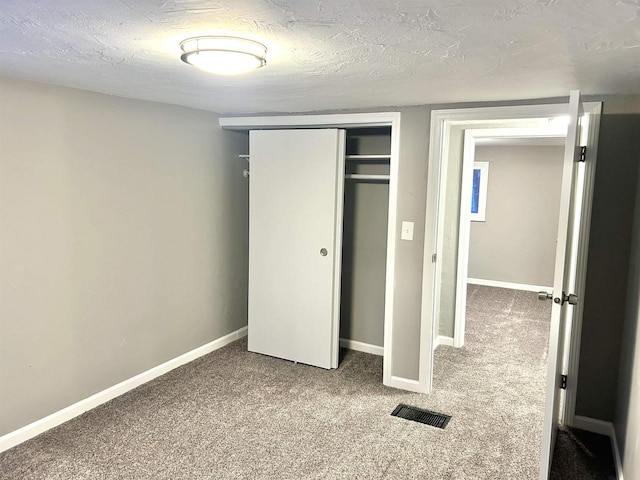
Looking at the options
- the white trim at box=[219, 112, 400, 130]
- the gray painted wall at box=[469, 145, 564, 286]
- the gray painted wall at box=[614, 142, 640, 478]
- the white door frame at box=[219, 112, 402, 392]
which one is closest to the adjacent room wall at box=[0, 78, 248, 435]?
the white trim at box=[219, 112, 400, 130]

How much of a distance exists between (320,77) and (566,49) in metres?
1.02

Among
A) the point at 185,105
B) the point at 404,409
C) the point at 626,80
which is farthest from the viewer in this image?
the point at 185,105

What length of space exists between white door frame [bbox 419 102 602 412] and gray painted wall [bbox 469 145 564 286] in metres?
3.66

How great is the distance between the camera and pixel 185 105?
3371 mm

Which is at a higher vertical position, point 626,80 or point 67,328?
point 626,80

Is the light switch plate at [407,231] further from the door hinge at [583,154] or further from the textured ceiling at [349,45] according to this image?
the door hinge at [583,154]

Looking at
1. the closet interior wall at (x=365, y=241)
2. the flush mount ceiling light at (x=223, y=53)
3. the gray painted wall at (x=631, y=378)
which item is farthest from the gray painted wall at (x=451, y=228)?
the flush mount ceiling light at (x=223, y=53)

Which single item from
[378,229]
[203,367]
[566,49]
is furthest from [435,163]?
[203,367]

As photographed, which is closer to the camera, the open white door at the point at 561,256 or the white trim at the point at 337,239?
the open white door at the point at 561,256

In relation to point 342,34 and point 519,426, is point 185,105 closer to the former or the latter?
point 342,34

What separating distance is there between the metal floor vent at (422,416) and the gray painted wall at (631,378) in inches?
36.1

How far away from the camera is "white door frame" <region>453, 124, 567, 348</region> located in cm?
402

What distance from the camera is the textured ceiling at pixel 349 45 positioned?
49.8 inches

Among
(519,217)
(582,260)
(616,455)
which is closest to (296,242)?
(582,260)
